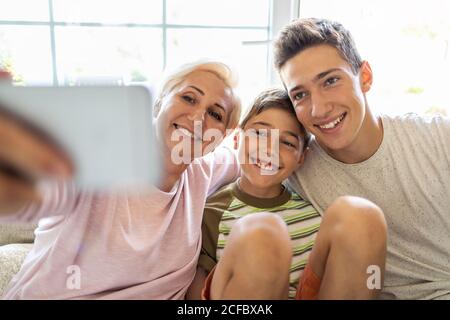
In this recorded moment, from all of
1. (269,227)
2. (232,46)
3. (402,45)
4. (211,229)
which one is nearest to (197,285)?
(211,229)

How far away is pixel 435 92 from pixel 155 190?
860mm

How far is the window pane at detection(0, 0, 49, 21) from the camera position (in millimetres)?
893

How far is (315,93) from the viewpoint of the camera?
0.73 m

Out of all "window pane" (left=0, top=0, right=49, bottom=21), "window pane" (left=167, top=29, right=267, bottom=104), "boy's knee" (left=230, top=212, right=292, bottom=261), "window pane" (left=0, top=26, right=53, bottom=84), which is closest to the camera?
"boy's knee" (left=230, top=212, right=292, bottom=261)

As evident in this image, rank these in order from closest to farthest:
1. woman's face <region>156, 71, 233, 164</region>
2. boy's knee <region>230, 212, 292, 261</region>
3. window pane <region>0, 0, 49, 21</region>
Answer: boy's knee <region>230, 212, 292, 261</region>
woman's face <region>156, 71, 233, 164</region>
window pane <region>0, 0, 49, 21</region>

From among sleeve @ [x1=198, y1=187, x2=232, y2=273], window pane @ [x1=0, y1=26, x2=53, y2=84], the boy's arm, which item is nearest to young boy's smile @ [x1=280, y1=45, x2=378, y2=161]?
sleeve @ [x1=198, y1=187, x2=232, y2=273]

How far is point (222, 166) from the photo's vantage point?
2.77 ft

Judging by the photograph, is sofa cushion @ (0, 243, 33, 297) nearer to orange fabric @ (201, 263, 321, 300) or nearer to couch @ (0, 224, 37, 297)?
couch @ (0, 224, 37, 297)

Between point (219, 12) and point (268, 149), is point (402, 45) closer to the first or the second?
point (219, 12)

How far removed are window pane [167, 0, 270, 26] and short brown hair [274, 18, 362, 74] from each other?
1.08ft

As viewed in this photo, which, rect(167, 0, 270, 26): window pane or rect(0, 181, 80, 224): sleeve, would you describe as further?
rect(167, 0, 270, 26): window pane
